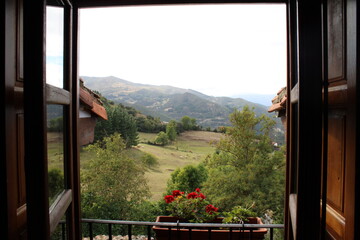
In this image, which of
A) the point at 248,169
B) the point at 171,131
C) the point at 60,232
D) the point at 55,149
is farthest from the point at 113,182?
the point at 55,149

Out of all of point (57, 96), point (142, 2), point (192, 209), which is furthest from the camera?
point (192, 209)

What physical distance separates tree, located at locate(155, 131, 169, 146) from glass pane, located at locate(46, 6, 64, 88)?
4859 millimetres

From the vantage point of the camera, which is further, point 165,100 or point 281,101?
point 165,100

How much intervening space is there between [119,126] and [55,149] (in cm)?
469

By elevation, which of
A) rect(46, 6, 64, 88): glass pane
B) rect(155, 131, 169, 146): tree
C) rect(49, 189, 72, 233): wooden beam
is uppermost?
rect(46, 6, 64, 88): glass pane

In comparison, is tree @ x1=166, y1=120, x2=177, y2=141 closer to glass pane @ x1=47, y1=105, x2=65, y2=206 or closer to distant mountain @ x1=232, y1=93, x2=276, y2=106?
distant mountain @ x1=232, y1=93, x2=276, y2=106

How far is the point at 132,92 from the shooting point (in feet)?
22.3

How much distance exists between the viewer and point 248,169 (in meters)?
4.54

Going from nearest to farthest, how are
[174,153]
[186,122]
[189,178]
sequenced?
1. [189,178]
2. [174,153]
3. [186,122]

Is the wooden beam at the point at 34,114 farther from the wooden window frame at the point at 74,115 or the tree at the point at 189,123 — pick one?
the tree at the point at 189,123

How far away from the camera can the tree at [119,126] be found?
215 inches

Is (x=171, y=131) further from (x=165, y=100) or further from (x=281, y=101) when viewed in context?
(x=281, y=101)

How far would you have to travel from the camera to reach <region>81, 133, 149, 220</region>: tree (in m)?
4.88

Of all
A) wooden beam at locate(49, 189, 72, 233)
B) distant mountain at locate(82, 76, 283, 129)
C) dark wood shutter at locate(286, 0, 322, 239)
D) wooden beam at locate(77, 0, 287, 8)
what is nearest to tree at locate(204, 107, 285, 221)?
distant mountain at locate(82, 76, 283, 129)
